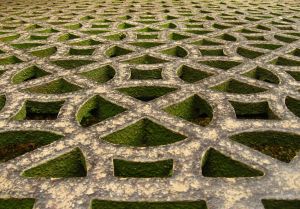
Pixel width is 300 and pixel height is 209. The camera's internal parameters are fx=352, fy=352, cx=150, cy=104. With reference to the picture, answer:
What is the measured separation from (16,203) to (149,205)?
371 millimetres

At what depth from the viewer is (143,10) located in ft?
13.4

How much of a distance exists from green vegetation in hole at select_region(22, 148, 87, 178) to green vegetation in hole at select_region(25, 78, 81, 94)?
64 centimetres

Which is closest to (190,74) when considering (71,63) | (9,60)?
(71,63)

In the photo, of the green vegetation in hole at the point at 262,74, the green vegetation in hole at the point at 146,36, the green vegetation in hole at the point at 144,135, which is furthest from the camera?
the green vegetation in hole at the point at 146,36

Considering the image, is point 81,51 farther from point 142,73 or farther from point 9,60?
point 142,73

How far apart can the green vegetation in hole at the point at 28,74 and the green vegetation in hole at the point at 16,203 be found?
42.2 inches

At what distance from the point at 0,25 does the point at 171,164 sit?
2730mm

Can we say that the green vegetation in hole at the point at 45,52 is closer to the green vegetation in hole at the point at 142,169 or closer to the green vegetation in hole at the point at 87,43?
the green vegetation in hole at the point at 87,43

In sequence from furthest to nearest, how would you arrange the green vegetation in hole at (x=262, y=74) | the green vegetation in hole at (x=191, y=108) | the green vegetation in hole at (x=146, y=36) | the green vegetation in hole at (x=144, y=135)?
the green vegetation in hole at (x=146, y=36) → the green vegetation in hole at (x=262, y=74) → the green vegetation in hole at (x=191, y=108) → the green vegetation in hole at (x=144, y=135)

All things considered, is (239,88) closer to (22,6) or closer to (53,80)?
(53,80)

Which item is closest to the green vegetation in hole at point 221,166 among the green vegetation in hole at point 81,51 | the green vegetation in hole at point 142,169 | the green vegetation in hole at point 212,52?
the green vegetation in hole at point 142,169

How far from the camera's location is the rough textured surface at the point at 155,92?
3.31ft

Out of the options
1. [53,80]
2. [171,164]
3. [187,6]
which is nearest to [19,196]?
[171,164]

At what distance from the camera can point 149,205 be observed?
96 cm
